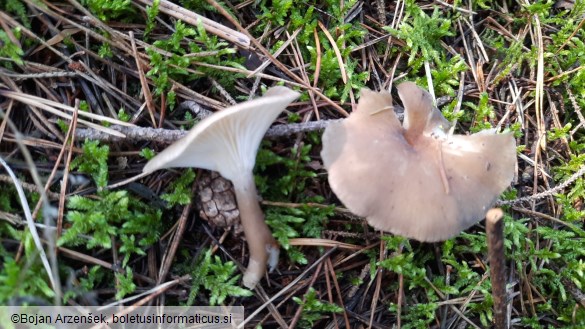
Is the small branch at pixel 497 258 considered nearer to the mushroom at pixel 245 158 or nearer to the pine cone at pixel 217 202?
the mushroom at pixel 245 158

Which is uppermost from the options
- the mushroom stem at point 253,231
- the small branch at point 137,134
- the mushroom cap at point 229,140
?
the small branch at point 137,134

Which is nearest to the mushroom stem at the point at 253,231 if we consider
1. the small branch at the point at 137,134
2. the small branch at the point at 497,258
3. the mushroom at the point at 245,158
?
the mushroom at the point at 245,158

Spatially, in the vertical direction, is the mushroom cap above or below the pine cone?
above

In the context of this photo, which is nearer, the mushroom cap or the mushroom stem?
the mushroom cap

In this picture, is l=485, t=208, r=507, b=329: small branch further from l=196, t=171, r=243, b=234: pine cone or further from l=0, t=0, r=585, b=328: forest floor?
l=196, t=171, r=243, b=234: pine cone

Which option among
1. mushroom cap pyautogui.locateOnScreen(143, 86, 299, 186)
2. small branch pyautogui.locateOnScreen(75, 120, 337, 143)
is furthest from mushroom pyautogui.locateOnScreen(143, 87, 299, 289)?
small branch pyautogui.locateOnScreen(75, 120, 337, 143)

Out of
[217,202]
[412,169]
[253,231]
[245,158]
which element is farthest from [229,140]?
[412,169]
